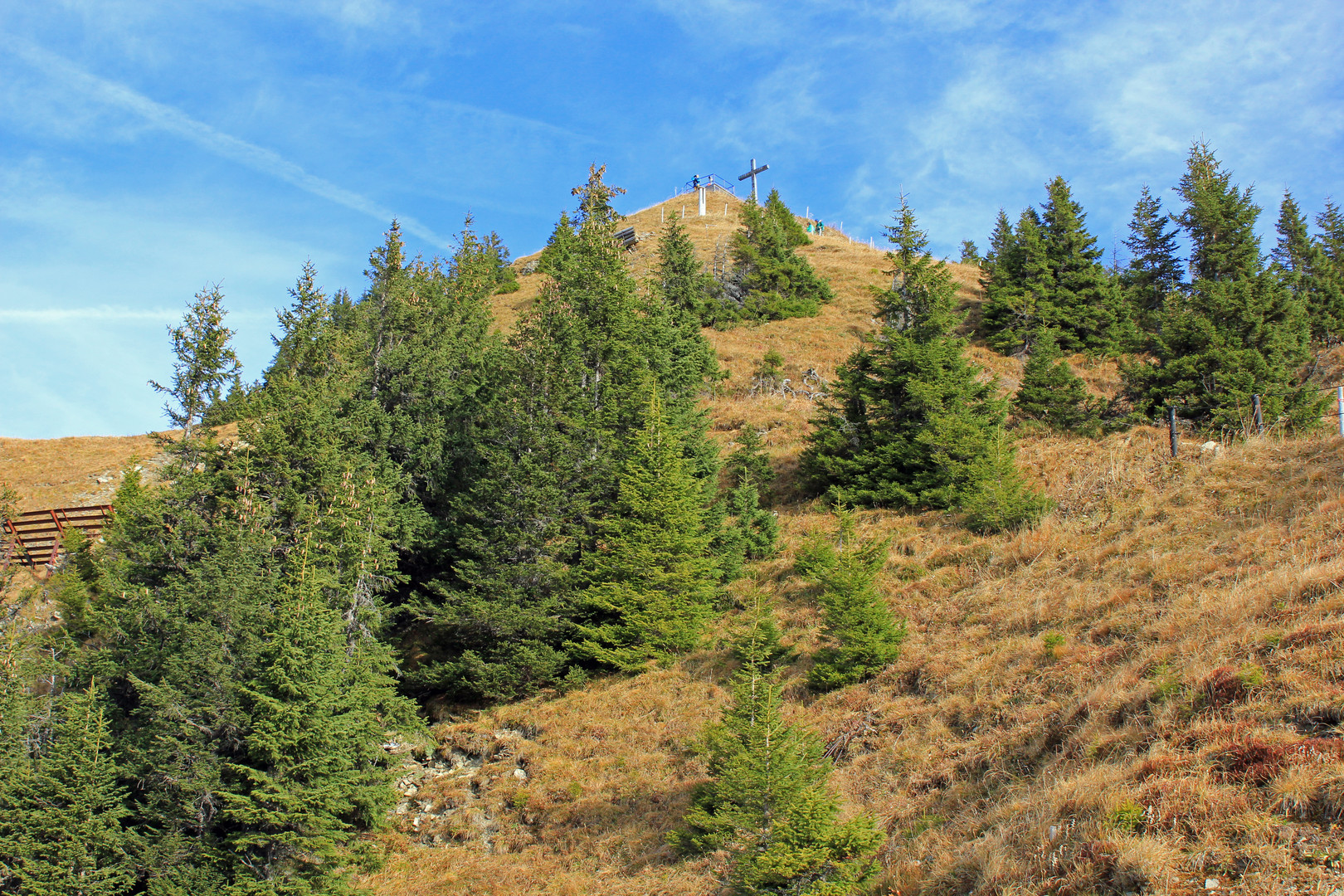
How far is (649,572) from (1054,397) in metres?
18.4

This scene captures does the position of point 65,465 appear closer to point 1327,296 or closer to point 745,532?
point 745,532

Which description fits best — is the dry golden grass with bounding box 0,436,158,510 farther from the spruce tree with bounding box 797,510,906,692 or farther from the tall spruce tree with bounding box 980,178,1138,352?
the tall spruce tree with bounding box 980,178,1138,352

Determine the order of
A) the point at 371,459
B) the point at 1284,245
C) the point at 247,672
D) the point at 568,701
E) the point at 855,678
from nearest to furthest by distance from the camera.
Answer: the point at 855,678 < the point at 247,672 < the point at 568,701 < the point at 371,459 < the point at 1284,245

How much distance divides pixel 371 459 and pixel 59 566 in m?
17.7

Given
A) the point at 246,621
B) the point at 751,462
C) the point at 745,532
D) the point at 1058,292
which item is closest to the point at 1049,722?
the point at 745,532

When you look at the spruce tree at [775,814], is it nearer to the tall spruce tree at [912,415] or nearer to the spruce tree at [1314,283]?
the tall spruce tree at [912,415]

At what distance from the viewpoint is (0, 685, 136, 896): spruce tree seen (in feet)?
53.8

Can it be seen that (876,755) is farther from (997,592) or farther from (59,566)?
(59,566)

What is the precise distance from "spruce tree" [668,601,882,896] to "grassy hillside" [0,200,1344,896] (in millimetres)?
827

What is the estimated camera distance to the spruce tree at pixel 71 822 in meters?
16.4

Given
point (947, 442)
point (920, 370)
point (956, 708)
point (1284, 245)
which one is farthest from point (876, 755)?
point (1284, 245)

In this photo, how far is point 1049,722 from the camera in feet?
40.9

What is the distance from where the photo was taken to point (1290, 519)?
15414 mm

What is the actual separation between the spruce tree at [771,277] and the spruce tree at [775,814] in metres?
44.0
